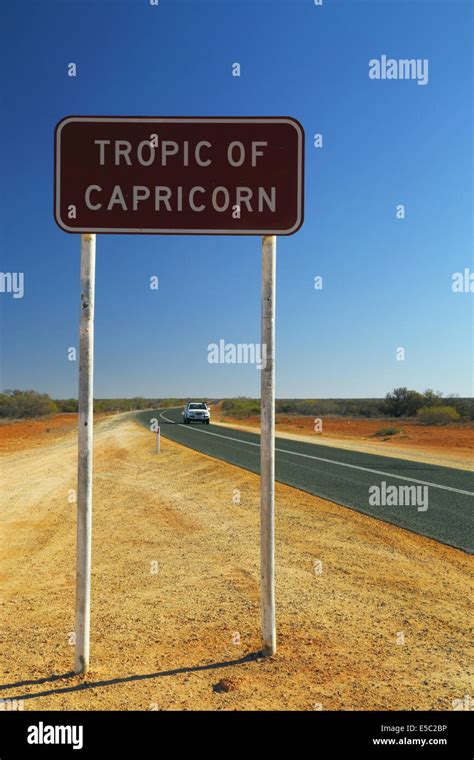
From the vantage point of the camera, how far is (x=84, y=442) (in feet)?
14.7

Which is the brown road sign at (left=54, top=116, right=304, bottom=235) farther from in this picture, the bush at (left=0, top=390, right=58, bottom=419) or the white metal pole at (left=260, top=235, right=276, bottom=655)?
the bush at (left=0, top=390, right=58, bottom=419)

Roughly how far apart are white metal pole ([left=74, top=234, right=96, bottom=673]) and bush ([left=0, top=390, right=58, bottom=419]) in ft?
190

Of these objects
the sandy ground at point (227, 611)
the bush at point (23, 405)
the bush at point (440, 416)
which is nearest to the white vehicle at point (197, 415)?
the bush at point (440, 416)

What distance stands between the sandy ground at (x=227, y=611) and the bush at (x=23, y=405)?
167ft

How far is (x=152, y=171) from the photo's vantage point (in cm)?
455

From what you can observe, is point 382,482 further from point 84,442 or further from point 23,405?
point 23,405

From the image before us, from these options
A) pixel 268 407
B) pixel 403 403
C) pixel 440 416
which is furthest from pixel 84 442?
pixel 403 403

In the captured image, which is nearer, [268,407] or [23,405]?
[268,407]

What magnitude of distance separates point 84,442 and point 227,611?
2628 mm

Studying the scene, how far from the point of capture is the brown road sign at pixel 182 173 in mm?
4496

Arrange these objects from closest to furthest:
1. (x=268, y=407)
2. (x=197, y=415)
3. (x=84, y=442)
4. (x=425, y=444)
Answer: (x=84, y=442) < (x=268, y=407) < (x=425, y=444) < (x=197, y=415)

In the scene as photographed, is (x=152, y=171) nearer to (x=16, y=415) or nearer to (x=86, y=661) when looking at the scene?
(x=86, y=661)
